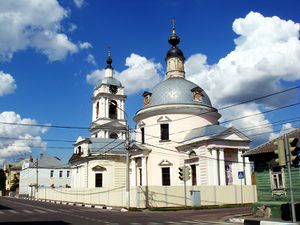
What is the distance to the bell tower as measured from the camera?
6881cm

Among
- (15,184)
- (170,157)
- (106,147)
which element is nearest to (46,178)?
(15,184)

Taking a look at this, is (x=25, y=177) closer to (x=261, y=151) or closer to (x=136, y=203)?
(x=136, y=203)

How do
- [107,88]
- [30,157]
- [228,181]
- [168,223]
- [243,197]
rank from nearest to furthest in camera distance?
1. [168,223]
2. [243,197]
3. [228,181]
4. [107,88]
5. [30,157]

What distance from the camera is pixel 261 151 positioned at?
2317 cm

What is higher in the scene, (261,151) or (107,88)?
(107,88)

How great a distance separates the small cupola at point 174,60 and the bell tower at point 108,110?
16480 mm

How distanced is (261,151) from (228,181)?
18.3 meters

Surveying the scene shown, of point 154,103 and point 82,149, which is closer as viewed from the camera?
point 154,103

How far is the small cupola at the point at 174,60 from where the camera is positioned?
53406mm

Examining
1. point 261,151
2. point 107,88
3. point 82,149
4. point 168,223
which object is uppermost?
point 107,88

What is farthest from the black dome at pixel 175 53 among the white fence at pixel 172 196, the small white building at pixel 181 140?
the white fence at pixel 172 196

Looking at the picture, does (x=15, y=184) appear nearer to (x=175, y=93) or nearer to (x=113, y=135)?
(x=113, y=135)

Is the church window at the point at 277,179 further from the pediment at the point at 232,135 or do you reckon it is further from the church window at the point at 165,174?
the church window at the point at 165,174

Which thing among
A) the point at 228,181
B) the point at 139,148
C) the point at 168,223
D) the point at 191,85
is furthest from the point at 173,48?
the point at 168,223
